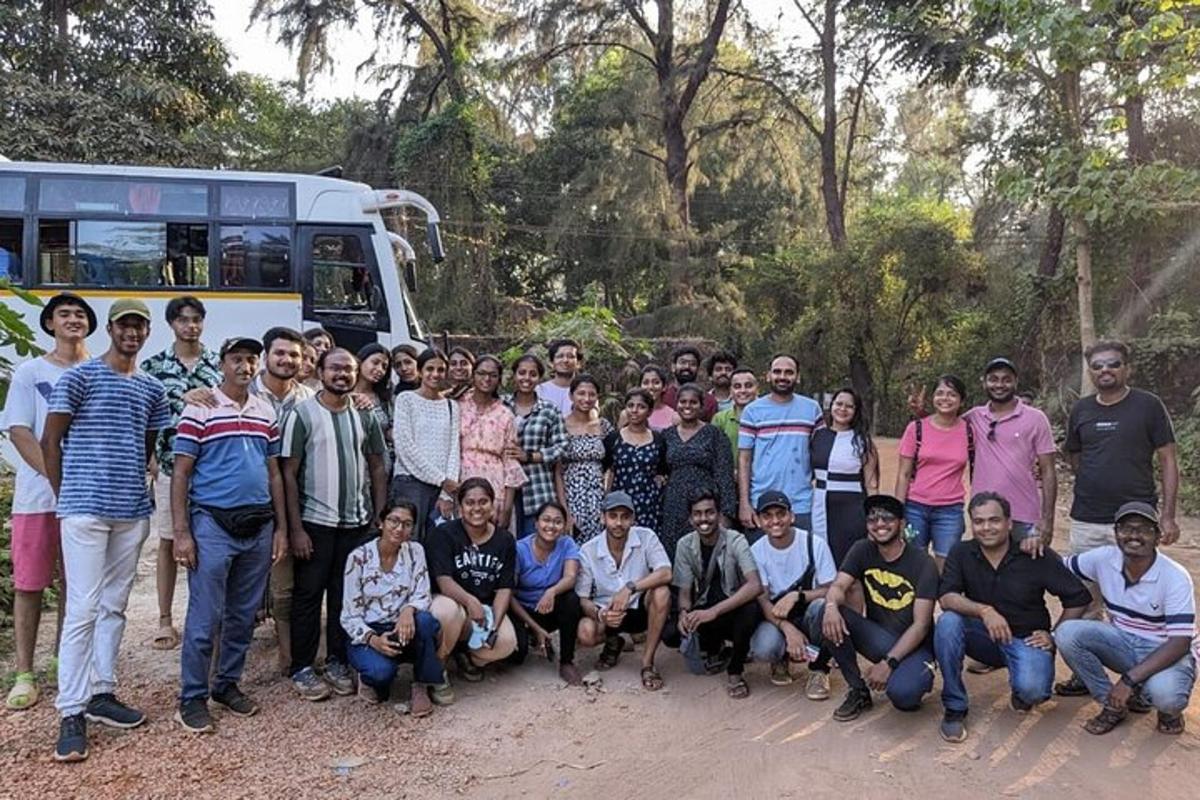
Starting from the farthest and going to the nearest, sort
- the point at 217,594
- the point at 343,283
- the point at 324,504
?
the point at 343,283 < the point at 324,504 < the point at 217,594

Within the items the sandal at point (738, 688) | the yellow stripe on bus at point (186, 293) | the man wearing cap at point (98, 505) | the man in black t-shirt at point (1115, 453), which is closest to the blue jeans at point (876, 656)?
the sandal at point (738, 688)

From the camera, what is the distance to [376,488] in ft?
14.1

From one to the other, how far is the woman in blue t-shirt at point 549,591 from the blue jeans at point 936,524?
1716mm

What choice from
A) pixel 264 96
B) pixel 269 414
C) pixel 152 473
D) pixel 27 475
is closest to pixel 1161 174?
pixel 269 414

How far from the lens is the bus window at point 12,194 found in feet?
30.5

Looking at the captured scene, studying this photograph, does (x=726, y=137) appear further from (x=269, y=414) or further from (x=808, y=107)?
(x=269, y=414)

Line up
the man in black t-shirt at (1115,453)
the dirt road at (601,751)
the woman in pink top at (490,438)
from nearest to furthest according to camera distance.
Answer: the dirt road at (601,751) → the man in black t-shirt at (1115,453) → the woman in pink top at (490,438)

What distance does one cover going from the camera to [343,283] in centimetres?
995

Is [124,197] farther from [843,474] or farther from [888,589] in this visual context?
[888,589]

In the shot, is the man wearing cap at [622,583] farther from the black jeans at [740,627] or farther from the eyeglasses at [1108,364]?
the eyeglasses at [1108,364]

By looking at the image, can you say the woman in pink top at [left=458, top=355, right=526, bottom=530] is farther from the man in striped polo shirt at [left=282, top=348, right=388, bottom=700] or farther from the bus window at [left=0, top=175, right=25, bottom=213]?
the bus window at [left=0, top=175, right=25, bottom=213]

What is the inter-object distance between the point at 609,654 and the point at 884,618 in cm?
138

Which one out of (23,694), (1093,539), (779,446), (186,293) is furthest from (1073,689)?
(186,293)

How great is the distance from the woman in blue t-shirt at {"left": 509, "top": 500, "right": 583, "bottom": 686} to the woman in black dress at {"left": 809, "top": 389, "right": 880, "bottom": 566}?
130cm
